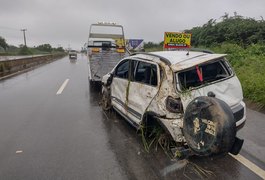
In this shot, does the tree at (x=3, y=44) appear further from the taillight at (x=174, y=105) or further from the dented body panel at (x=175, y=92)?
the taillight at (x=174, y=105)

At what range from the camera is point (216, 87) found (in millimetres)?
4062

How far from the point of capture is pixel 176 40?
984 cm

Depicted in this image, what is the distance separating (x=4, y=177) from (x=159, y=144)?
260 cm

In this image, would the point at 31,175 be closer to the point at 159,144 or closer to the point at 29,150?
the point at 29,150

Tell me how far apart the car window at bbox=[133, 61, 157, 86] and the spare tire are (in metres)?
1.13

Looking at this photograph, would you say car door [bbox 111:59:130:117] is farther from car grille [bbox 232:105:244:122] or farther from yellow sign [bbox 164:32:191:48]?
yellow sign [bbox 164:32:191:48]

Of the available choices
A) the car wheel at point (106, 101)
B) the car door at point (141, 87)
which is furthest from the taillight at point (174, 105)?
the car wheel at point (106, 101)

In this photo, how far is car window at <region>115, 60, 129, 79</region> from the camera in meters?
5.77

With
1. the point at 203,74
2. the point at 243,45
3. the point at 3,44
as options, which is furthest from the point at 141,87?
the point at 3,44

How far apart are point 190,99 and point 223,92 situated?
68 cm

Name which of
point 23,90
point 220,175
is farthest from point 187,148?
point 23,90

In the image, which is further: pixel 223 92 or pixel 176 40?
pixel 176 40

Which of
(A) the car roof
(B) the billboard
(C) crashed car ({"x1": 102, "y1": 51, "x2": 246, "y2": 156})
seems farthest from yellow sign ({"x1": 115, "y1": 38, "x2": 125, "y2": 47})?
(A) the car roof

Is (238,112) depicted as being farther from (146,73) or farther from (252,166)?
(146,73)
